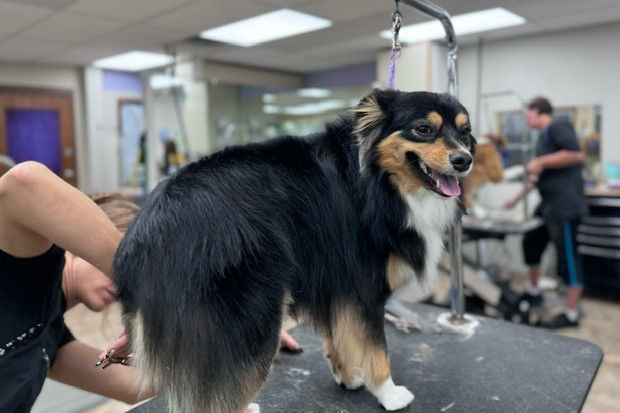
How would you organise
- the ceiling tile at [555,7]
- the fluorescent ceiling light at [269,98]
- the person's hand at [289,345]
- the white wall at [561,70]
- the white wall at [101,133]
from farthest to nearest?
1. the fluorescent ceiling light at [269,98]
2. the white wall at [101,133]
3. the white wall at [561,70]
4. the ceiling tile at [555,7]
5. the person's hand at [289,345]

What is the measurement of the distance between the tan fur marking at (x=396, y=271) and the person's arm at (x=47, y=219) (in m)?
0.57

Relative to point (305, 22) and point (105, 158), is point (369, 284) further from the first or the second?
point (105, 158)

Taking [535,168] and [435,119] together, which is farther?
[535,168]

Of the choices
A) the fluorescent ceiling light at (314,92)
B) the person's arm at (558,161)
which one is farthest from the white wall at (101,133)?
the person's arm at (558,161)

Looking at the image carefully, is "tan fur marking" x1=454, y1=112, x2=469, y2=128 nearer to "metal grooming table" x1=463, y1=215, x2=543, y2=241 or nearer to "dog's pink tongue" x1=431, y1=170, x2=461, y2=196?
"dog's pink tongue" x1=431, y1=170, x2=461, y2=196

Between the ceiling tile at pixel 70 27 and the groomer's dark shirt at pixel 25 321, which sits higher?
the ceiling tile at pixel 70 27

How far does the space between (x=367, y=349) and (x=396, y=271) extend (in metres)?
0.19

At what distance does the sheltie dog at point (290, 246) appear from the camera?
0.79 metres

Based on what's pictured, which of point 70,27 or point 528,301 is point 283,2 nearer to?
point 70,27

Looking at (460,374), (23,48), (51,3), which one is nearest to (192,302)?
(460,374)

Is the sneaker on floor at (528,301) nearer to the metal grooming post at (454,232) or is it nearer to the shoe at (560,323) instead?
the shoe at (560,323)

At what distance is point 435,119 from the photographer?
0.96 meters

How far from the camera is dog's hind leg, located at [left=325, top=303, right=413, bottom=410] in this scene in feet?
3.38

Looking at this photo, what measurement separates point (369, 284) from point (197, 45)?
14.6ft
